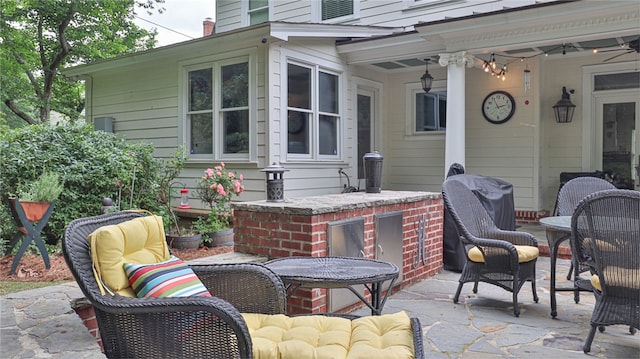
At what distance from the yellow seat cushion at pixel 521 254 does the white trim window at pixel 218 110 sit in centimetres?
387

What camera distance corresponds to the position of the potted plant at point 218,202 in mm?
5641

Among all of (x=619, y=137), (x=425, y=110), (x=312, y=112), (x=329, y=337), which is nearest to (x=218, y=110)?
(x=312, y=112)

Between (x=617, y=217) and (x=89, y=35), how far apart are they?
12.7 metres

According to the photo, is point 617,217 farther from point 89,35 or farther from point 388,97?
point 89,35

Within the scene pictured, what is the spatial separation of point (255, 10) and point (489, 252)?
8.09m

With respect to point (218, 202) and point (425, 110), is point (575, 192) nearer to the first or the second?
point (218, 202)

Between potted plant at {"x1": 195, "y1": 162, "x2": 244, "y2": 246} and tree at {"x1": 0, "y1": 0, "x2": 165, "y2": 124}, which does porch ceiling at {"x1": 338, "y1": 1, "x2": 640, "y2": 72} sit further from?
tree at {"x1": 0, "y1": 0, "x2": 165, "y2": 124}

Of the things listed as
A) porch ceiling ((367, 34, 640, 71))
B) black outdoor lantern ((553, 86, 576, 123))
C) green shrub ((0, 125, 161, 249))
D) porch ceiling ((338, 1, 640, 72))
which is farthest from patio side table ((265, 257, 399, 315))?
black outdoor lantern ((553, 86, 576, 123))

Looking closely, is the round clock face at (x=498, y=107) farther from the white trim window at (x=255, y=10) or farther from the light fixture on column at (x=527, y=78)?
the white trim window at (x=255, y=10)

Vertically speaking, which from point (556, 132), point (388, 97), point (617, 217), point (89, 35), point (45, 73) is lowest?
point (617, 217)

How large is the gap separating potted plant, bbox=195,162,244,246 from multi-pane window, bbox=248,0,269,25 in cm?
524

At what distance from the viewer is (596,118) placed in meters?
7.35

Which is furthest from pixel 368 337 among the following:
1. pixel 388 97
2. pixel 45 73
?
pixel 45 73

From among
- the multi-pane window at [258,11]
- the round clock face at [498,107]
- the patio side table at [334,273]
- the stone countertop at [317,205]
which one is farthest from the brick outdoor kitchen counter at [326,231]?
the multi-pane window at [258,11]
